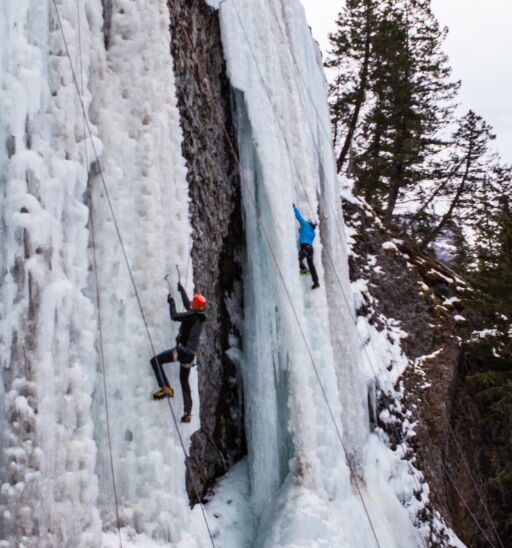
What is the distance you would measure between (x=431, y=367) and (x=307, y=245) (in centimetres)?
456

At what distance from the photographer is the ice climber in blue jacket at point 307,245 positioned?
832cm

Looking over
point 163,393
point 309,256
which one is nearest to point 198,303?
point 163,393

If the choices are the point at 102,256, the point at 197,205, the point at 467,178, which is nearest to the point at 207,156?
the point at 197,205

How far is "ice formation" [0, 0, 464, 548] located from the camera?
486 cm

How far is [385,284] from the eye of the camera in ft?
40.3

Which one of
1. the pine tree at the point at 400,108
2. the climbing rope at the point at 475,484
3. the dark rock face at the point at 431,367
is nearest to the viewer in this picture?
the dark rock face at the point at 431,367

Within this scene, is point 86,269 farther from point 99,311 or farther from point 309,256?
point 309,256

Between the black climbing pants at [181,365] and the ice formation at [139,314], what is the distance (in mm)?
139

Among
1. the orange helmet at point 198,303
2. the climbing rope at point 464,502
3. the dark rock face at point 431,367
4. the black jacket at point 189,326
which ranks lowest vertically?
the climbing rope at point 464,502

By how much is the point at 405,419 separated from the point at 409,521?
1825mm

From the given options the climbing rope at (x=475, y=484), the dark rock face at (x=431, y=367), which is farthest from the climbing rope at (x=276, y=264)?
the climbing rope at (x=475, y=484)

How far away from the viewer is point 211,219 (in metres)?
7.88

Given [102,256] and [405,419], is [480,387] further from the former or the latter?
[102,256]

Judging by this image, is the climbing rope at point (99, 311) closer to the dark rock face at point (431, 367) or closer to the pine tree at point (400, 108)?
the dark rock face at point (431, 367)
